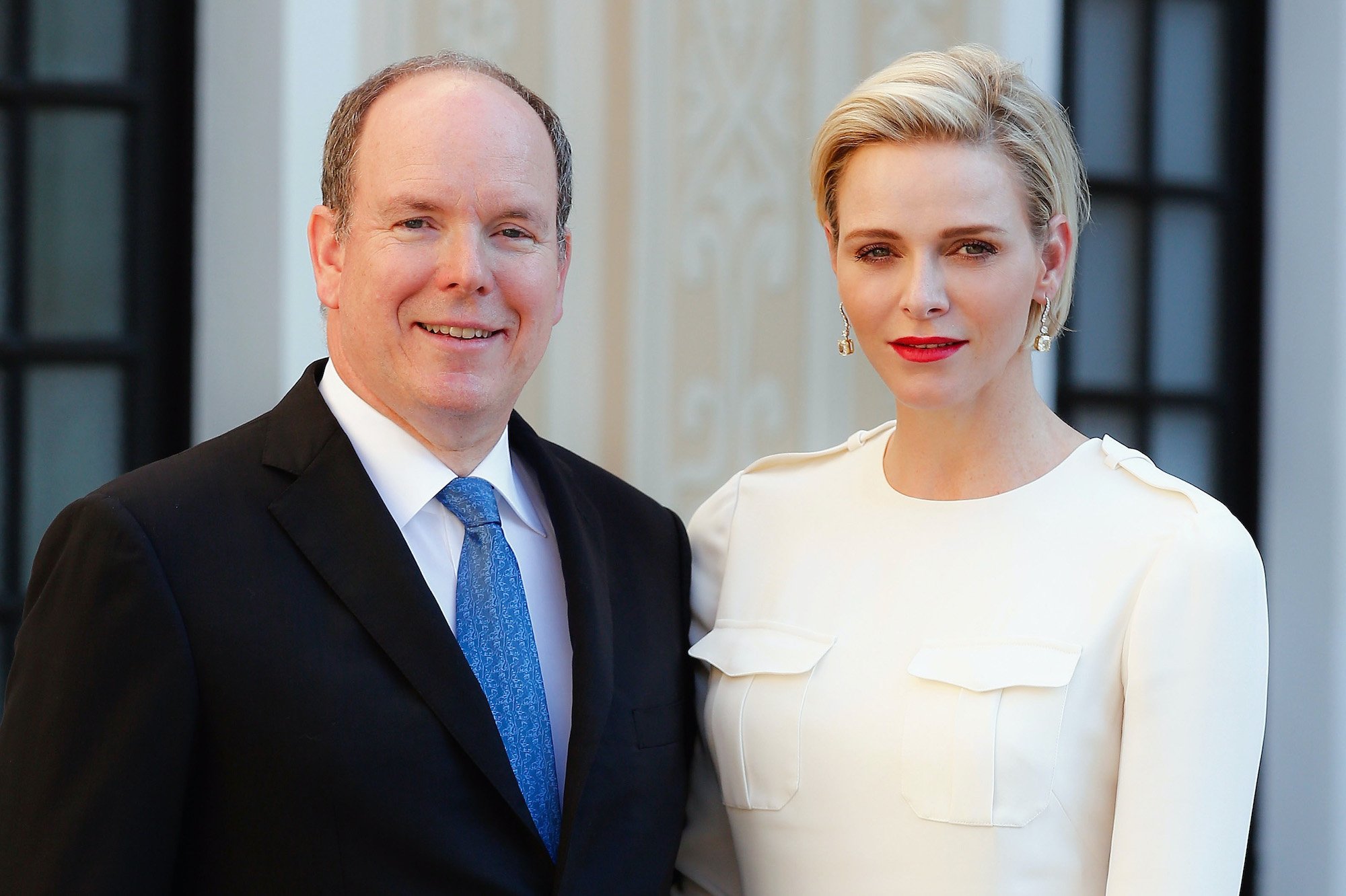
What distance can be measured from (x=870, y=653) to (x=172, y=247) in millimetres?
1827

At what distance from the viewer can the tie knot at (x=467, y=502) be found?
5.69 ft

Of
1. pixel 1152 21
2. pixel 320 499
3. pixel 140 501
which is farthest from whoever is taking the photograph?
pixel 1152 21

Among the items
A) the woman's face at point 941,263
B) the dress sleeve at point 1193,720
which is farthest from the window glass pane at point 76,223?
the dress sleeve at point 1193,720

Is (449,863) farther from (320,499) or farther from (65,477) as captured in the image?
(65,477)

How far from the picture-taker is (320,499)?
5.32ft

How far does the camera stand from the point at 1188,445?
3598 millimetres

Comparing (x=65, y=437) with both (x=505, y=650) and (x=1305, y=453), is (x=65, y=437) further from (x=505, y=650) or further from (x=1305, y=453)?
(x=1305, y=453)

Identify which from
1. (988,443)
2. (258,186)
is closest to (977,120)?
(988,443)

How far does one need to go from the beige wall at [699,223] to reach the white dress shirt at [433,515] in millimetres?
1200

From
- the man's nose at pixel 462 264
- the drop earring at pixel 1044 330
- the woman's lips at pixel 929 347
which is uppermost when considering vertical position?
the man's nose at pixel 462 264

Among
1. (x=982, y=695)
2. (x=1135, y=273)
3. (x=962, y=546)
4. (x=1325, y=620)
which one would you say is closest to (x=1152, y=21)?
(x=1135, y=273)

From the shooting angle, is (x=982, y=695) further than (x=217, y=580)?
Yes

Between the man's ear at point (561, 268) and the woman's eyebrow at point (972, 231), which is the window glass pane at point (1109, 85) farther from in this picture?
the man's ear at point (561, 268)

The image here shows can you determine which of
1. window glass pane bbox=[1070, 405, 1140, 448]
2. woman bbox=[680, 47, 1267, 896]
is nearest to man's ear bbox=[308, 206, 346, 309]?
woman bbox=[680, 47, 1267, 896]
